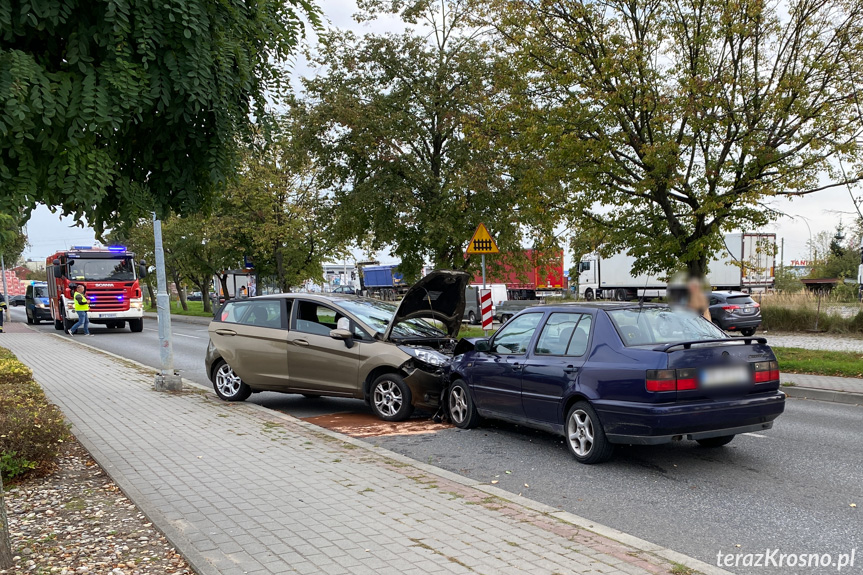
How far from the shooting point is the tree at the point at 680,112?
12258 mm

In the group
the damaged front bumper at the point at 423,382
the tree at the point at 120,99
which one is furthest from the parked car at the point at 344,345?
the tree at the point at 120,99

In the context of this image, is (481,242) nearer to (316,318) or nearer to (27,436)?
(316,318)

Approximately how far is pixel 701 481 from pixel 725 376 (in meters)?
0.97

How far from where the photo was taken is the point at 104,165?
12.4 ft

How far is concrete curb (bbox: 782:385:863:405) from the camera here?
32.6 feet

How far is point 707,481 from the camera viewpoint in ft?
19.5

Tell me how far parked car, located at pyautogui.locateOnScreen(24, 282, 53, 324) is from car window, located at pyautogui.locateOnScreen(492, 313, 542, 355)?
119 ft

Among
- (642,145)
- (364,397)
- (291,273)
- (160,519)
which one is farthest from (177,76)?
(291,273)

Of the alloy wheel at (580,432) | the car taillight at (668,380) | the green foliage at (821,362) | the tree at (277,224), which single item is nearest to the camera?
the car taillight at (668,380)

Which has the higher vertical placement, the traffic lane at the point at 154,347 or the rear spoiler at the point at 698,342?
the rear spoiler at the point at 698,342

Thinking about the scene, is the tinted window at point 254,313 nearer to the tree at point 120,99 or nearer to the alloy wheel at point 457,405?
the alloy wheel at point 457,405

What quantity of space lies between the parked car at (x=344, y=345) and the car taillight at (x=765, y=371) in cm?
383

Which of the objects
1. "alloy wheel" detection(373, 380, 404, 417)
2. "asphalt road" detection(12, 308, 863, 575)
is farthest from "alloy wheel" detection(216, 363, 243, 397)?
"asphalt road" detection(12, 308, 863, 575)

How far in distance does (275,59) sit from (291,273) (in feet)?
95.2
